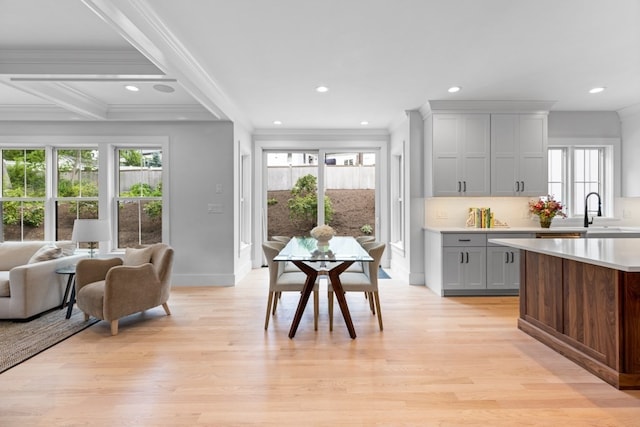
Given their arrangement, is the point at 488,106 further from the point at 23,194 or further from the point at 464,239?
the point at 23,194

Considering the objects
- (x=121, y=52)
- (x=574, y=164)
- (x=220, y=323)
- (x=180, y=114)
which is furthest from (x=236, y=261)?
(x=574, y=164)

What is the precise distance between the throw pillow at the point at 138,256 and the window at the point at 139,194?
1.44m

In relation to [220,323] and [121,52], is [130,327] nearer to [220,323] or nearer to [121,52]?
[220,323]

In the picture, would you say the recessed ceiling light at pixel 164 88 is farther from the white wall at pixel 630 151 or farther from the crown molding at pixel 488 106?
the white wall at pixel 630 151

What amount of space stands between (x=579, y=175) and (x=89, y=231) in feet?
22.4

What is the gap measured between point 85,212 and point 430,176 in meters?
5.13

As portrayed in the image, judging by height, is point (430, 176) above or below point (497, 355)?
above

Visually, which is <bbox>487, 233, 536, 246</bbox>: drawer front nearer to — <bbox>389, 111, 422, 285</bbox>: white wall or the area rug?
<bbox>389, 111, 422, 285</bbox>: white wall

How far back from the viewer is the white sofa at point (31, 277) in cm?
344

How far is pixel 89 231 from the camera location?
3.91m

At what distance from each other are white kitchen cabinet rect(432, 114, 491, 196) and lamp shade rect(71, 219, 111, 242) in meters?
4.21

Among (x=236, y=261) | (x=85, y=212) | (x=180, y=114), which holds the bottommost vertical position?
(x=236, y=261)

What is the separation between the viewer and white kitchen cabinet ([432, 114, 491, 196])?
15.3 ft

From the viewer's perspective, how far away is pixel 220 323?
344cm
